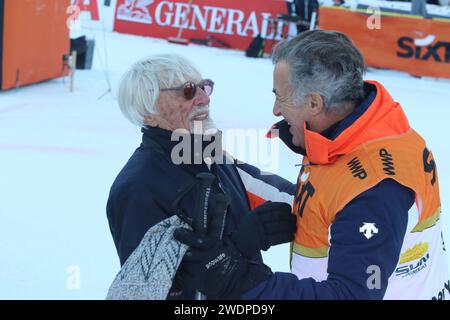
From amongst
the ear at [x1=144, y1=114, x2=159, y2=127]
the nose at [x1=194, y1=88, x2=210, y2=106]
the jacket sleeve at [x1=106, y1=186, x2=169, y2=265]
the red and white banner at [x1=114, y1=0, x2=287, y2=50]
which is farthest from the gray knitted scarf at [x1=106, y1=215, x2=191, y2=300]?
the red and white banner at [x1=114, y1=0, x2=287, y2=50]

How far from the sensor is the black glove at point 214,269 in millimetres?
1718

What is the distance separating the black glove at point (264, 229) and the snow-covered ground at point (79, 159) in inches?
72.7

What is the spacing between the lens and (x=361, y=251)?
5.61 ft

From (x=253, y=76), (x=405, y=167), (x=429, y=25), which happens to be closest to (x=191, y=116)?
(x=405, y=167)

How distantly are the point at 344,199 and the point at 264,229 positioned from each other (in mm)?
284

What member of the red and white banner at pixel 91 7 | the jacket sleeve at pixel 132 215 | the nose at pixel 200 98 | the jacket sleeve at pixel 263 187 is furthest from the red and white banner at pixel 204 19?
the jacket sleeve at pixel 132 215

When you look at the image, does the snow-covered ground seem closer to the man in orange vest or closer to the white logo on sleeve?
the man in orange vest

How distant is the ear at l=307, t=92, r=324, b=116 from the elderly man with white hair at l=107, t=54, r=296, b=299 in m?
0.30

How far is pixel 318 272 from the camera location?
6.41 ft

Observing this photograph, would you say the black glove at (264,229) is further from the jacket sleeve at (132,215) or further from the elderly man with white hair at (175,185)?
the jacket sleeve at (132,215)

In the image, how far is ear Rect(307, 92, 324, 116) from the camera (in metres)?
1.92

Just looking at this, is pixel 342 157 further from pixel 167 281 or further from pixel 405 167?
pixel 167 281

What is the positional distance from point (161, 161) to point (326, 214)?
579 mm

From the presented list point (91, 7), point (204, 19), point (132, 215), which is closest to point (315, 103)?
point (132, 215)
